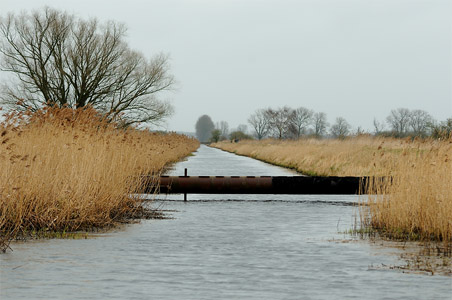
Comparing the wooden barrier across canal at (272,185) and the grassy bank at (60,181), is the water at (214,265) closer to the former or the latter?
the grassy bank at (60,181)

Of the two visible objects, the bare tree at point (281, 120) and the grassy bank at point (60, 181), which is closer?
the grassy bank at point (60, 181)

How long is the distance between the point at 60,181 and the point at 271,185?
270 inches

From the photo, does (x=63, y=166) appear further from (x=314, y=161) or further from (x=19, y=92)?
(x=19, y=92)

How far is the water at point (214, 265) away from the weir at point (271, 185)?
3.57 meters

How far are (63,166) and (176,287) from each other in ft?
17.9

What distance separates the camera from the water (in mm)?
6781

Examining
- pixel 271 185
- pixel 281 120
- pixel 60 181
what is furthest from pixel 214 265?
pixel 281 120

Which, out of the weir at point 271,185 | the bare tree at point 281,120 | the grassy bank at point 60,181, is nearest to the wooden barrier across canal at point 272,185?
the weir at point 271,185

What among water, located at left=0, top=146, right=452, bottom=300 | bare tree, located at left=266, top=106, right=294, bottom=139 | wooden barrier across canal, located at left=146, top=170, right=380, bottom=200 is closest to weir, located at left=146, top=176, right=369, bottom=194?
wooden barrier across canal, located at left=146, top=170, right=380, bottom=200

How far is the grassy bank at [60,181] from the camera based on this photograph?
35.1ft

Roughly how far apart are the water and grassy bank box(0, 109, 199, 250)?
2.38ft

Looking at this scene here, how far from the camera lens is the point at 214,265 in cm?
829

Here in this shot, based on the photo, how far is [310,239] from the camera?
10719mm

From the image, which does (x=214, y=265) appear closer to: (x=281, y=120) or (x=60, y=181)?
A: (x=60, y=181)
